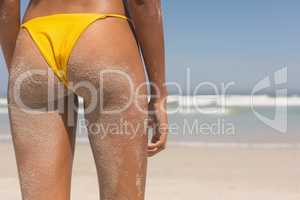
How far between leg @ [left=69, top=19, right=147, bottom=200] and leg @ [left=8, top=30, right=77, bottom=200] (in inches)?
4.8

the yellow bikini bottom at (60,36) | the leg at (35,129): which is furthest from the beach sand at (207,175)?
the yellow bikini bottom at (60,36)

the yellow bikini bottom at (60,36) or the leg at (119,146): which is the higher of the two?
the yellow bikini bottom at (60,36)

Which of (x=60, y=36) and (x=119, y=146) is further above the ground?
(x=60, y=36)

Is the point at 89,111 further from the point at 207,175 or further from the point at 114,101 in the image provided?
the point at 207,175

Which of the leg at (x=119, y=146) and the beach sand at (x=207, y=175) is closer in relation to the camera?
the leg at (x=119, y=146)

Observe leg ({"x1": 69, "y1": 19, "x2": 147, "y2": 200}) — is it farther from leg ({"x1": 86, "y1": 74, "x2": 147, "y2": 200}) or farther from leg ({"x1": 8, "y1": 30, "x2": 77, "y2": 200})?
leg ({"x1": 8, "y1": 30, "x2": 77, "y2": 200})

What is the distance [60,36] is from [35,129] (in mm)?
357

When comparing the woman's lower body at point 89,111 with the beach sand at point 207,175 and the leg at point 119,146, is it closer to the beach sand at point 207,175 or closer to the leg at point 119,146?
the leg at point 119,146

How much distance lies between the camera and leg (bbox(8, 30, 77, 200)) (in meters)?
1.62

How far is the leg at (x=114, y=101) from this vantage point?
61.4 inches

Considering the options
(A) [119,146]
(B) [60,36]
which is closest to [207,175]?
(A) [119,146]

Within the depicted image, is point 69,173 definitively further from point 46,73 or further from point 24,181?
point 46,73

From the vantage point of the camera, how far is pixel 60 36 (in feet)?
5.23

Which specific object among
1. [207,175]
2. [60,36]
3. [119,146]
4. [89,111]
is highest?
[60,36]
